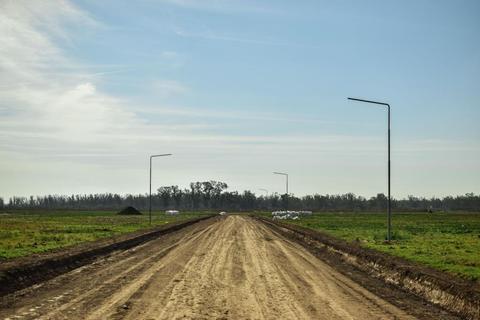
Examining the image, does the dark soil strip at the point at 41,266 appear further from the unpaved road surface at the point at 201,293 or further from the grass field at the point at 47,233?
the grass field at the point at 47,233

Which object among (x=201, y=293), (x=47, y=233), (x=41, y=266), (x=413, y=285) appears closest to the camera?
(x=201, y=293)

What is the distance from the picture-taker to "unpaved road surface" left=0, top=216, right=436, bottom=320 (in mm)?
11016

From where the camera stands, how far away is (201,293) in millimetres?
13562

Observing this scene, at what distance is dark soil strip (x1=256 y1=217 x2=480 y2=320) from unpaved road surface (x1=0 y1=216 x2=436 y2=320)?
0.62m

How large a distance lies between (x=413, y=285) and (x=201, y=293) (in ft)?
21.7

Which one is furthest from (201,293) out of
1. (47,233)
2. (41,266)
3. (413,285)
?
(47,233)

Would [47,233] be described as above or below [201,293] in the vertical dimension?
Result: below

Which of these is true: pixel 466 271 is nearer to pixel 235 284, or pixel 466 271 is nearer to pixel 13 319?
pixel 235 284

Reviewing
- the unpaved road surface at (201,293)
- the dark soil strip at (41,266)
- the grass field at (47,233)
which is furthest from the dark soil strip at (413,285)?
the grass field at (47,233)

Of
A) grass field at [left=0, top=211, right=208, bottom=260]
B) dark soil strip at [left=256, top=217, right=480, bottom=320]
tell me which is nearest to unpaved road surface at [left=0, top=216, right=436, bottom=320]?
dark soil strip at [left=256, top=217, right=480, bottom=320]

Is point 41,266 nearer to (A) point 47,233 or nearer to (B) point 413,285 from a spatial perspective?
(B) point 413,285

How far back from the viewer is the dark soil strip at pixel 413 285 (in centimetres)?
1205

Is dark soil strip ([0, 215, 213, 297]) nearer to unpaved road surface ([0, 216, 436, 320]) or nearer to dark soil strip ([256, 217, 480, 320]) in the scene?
unpaved road surface ([0, 216, 436, 320])

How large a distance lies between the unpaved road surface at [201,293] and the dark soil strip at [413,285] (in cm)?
62
